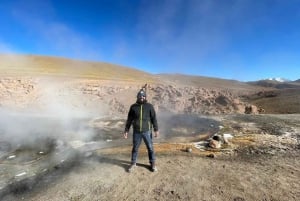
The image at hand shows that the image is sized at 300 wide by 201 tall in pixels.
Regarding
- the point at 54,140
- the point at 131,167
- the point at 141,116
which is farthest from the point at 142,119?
the point at 54,140

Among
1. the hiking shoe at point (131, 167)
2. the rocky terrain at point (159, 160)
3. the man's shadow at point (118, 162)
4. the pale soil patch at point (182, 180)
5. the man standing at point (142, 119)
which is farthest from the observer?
the man's shadow at point (118, 162)

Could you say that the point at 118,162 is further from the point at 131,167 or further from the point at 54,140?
the point at 54,140

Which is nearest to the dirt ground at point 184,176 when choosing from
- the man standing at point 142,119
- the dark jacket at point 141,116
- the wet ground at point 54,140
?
the wet ground at point 54,140

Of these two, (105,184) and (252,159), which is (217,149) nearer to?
(252,159)

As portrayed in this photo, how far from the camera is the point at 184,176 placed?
6.20 m

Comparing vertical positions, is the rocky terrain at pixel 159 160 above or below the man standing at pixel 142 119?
below

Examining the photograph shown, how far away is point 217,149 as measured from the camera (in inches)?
327

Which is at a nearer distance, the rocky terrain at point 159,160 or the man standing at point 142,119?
the rocky terrain at point 159,160

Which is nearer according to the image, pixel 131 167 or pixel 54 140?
pixel 131 167

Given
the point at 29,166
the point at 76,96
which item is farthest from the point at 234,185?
the point at 76,96

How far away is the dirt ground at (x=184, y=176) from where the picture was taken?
5.41 meters

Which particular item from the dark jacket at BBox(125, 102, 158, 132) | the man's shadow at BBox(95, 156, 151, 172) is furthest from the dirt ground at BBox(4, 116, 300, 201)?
the dark jacket at BBox(125, 102, 158, 132)

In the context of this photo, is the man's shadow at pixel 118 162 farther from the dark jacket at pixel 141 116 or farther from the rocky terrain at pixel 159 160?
the dark jacket at pixel 141 116

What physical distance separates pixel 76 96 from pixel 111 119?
7.97 metres
